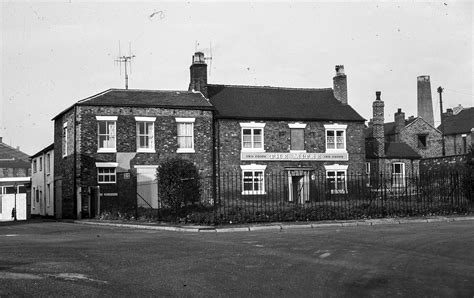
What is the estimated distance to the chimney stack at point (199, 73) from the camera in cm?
4172

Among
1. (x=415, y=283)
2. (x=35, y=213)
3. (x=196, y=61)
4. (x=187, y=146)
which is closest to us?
(x=415, y=283)

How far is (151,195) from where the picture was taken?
37406 mm

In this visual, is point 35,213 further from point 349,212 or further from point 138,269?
point 138,269

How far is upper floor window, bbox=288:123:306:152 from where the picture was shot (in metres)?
41.3

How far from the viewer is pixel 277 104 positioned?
4319 centimetres

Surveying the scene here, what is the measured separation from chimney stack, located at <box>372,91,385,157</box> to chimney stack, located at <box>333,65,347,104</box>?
3.88 meters

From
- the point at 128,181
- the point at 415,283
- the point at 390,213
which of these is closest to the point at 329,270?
the point at 415,283

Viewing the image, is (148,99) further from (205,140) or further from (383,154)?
(383,154)

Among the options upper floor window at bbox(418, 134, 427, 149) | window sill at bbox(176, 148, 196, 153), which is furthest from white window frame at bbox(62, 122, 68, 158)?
upper floor window at bbox(418, 134, 427, 149)

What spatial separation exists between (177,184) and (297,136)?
15.8 metres

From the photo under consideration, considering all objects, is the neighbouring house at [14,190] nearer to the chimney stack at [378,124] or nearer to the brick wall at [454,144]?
the chimney stack at [378,124]

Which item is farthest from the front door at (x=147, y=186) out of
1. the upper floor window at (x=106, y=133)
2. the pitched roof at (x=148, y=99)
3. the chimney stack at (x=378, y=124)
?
the chimney stack at (x=378, y=124)

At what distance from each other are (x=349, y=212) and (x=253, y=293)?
1724cm

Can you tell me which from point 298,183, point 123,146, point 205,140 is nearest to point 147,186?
point 123,146
